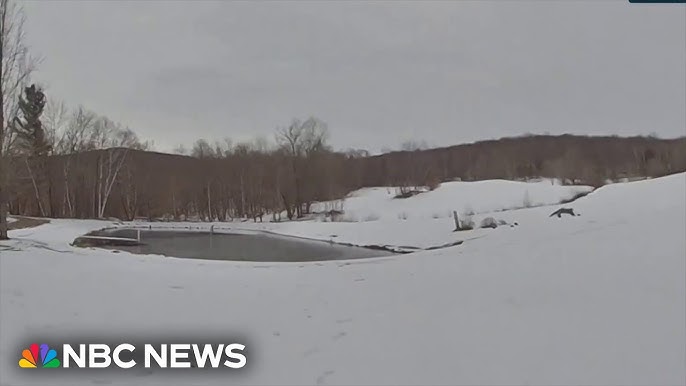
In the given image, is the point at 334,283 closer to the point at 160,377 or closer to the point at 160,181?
the point at 160,377

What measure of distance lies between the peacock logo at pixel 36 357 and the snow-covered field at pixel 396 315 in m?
0.09

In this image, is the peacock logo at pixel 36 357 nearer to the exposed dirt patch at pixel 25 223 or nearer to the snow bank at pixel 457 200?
the exposed dirt patch at pixel 25 223

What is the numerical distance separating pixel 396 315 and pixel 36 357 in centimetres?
329

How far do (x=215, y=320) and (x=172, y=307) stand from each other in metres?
0.64

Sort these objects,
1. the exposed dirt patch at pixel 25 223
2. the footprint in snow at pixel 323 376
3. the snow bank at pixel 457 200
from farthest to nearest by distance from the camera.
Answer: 1. the snow bank at pixel 457 200
2. the exposed dirt patch at pixel 25 223
3. the footprint in snow at pixel 323 376

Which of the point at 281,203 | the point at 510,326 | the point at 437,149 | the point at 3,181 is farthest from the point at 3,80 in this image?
the point at 437,149

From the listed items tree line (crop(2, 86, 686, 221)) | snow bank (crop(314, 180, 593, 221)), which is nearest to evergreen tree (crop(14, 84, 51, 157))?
tree line (crop(2, 86, 686, 221))

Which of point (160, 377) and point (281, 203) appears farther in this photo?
point (281, 203)

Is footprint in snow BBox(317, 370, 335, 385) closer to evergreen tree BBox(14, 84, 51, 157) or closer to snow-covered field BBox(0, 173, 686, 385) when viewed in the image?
snow-covered field BBox(0, 173, 686, 385)

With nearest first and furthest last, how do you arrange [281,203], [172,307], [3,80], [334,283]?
[172,307] < [334,283] < [3,80] < [281,203]

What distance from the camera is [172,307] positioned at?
5.12 meters

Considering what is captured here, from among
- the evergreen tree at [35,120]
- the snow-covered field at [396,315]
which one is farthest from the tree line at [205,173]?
the snow-covered field at [396,315]

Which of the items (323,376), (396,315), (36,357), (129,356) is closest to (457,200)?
(396,315)

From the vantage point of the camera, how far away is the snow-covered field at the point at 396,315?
3934mm
